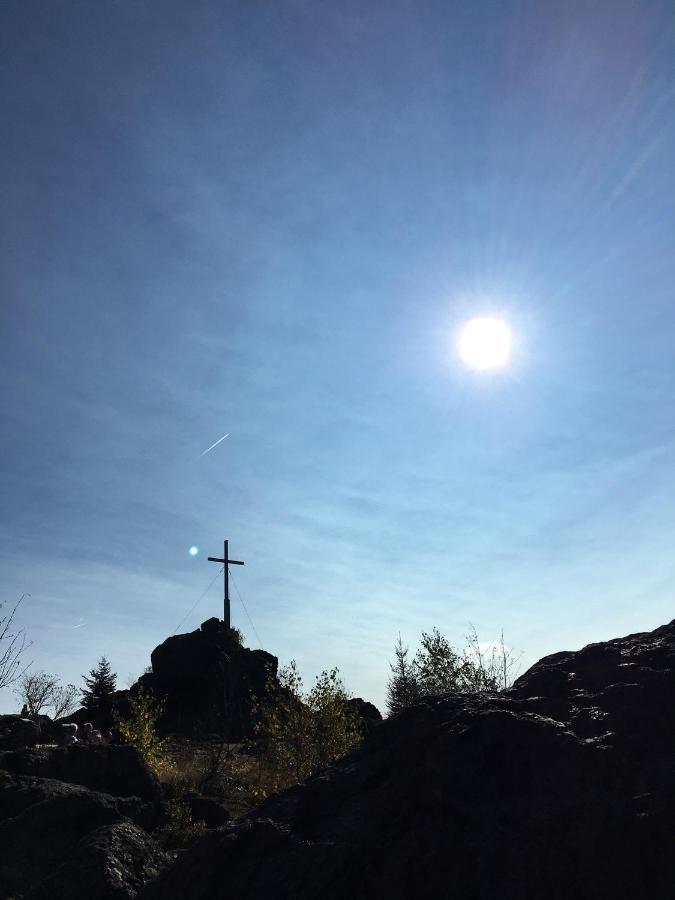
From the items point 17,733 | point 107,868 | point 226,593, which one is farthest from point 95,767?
point 226,593

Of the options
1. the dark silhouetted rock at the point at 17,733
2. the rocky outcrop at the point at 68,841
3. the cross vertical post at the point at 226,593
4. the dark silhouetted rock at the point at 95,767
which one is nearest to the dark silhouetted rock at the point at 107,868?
the rocky outcrop at the point at 68,841

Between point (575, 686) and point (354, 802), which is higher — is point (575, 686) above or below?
above

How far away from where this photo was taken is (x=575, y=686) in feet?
17.3

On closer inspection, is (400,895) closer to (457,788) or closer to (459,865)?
(459,865)

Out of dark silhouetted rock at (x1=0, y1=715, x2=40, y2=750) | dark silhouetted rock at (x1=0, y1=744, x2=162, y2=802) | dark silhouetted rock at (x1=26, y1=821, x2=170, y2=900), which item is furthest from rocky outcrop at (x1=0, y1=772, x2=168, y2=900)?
dark silhouetted rock at (x1=0, y1=715, x2=40, y2=750)

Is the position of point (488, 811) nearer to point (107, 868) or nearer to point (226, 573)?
point (107, 868)

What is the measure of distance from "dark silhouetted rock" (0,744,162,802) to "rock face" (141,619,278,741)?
923 inches

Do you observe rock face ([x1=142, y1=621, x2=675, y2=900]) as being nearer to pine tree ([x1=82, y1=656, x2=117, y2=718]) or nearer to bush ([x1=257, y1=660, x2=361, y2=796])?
bush ([x1=257, y1=660, x2=361, y2=796])

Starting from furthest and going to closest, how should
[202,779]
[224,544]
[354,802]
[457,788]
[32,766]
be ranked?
[224,544] < [202,779] < [32,766] < [354,802] < [457,788]

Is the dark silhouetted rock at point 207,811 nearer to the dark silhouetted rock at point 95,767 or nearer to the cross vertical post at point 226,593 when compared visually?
the dark silhouetted rock at point 95,767

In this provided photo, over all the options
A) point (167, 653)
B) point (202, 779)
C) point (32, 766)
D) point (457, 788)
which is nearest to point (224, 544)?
point (167, 653)

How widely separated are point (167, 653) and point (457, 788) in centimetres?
4071

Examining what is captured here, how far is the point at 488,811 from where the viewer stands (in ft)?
12.6

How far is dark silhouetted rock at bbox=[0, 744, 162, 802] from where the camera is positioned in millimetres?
11625
